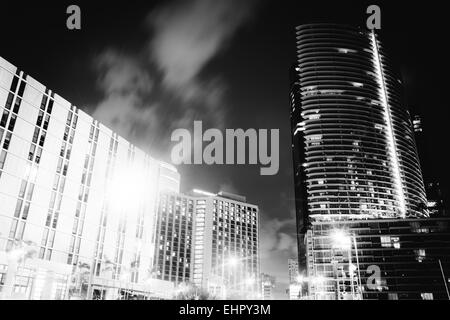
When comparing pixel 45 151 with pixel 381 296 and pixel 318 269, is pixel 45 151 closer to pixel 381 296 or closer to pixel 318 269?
pixel 318 269

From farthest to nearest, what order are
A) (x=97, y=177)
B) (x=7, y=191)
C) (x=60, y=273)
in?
(x=97, y=177) → (x=60, y=273) → (x=7, y=191)

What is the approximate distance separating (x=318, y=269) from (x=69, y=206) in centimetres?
11596

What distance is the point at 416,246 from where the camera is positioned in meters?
145

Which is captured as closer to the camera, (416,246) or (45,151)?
(45,151)

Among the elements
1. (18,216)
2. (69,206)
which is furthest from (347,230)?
(18,216)

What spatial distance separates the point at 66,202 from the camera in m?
63.5

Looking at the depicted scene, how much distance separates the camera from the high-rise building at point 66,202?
178ft

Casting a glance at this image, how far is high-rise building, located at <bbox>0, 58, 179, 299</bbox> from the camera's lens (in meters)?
54.2

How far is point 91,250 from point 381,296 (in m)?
118

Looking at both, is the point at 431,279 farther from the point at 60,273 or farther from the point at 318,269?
the point at 60,273

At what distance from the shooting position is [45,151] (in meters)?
60.9
